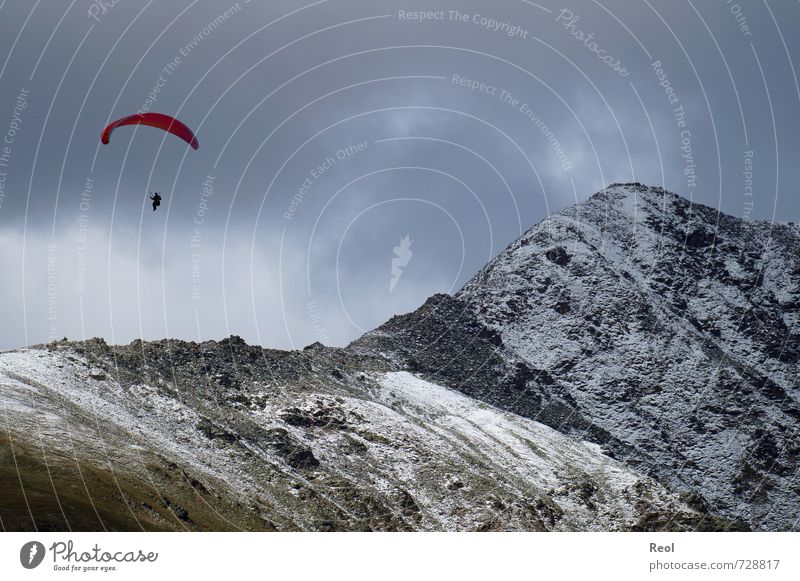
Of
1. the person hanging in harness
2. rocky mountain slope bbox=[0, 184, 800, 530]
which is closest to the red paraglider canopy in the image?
the person hanging in harness

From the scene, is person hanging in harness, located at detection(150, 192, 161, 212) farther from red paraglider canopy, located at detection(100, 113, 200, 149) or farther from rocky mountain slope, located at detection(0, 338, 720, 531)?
rocky mountain slope, located at detection(0, 338, 720, 531)

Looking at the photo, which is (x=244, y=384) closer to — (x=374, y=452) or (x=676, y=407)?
(x=374, y=452)

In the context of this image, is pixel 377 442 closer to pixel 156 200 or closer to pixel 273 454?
pixel 273 454

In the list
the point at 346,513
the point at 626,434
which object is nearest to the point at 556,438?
the point at 626,434

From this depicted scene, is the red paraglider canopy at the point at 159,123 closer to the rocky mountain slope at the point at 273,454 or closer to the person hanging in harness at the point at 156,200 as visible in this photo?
the person hanging in harness at the point at 156,200

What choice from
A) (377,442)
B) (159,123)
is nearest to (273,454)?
(377,442)

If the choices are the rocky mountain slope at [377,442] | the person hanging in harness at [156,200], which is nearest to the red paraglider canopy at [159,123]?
the person hanging in harness at [156,200]
